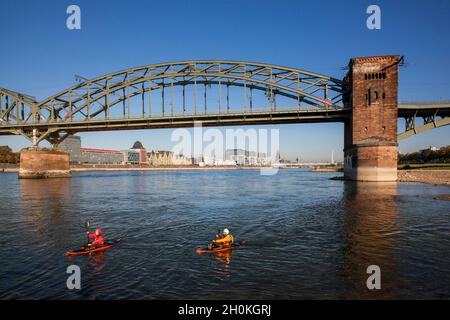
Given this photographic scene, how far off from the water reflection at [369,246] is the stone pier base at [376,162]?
2447 centimetres

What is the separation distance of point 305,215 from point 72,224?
666 inches

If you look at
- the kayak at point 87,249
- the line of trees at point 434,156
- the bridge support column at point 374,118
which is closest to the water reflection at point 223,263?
the kayak at point 87,249

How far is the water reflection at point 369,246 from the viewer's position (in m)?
10.6

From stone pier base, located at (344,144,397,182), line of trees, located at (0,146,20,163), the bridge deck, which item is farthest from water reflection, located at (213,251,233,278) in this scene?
line of trees, located at (0,146,20,163)

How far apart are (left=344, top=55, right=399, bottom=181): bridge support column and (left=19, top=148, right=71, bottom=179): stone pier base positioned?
67316 millimetres

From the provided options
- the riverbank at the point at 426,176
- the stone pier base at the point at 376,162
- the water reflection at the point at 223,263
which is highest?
the stone pier base at the point at 376,162

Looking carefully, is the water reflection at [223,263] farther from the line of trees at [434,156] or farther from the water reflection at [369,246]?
the line of trees at [434,156]

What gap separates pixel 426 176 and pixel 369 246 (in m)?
48.4

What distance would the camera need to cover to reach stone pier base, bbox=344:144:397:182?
50.4 m

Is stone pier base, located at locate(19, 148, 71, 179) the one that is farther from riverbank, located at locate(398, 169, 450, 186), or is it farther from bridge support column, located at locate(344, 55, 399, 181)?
riverbank, located at locate(398, 169, 450, 186)

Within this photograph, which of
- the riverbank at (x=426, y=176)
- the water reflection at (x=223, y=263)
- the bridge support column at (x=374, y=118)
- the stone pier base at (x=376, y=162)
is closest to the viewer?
the water reflection at (x=223, y=263)

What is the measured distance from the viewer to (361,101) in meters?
53.6
